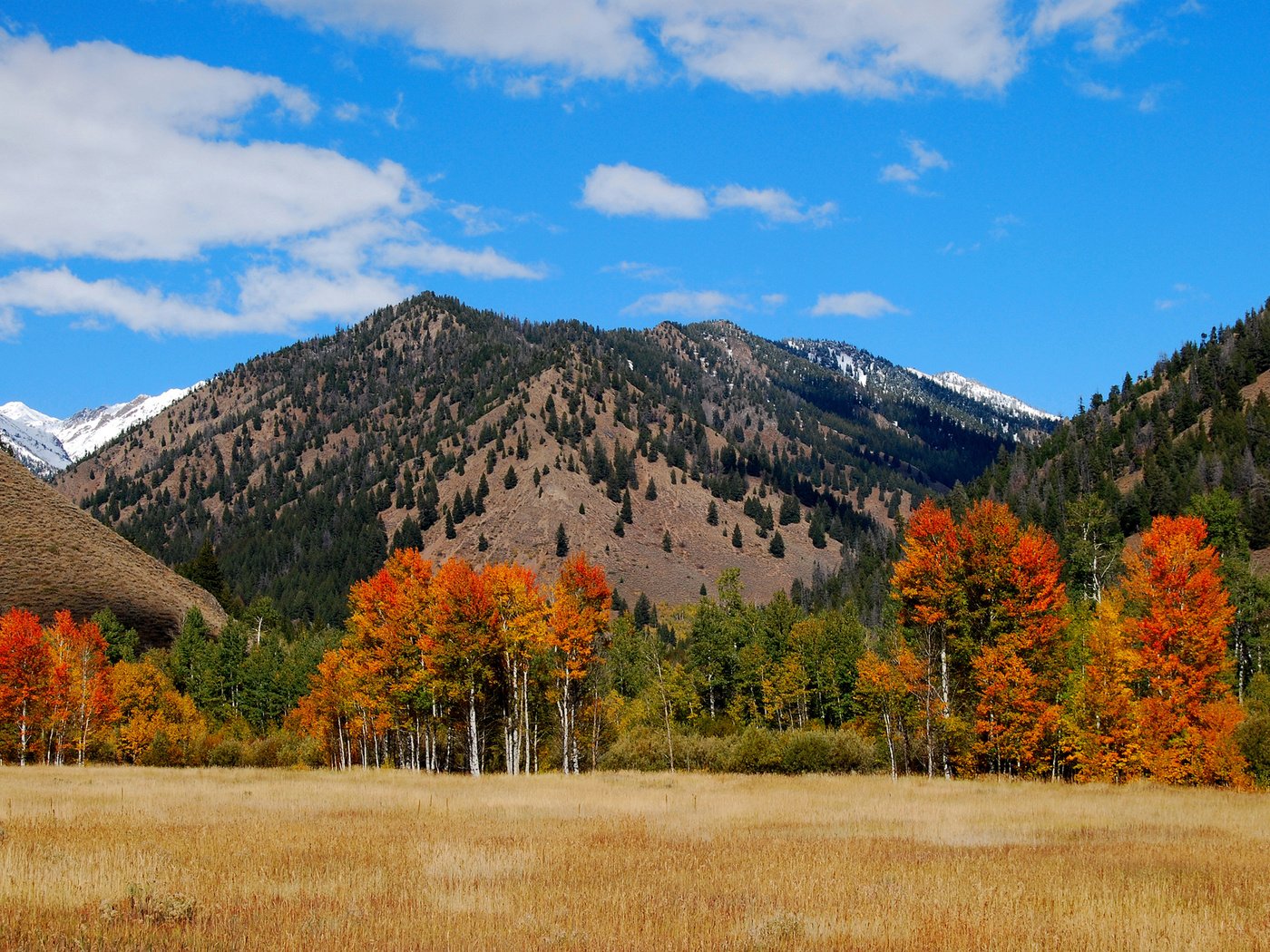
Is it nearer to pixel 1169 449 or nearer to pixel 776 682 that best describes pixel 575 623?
pixel 776 682

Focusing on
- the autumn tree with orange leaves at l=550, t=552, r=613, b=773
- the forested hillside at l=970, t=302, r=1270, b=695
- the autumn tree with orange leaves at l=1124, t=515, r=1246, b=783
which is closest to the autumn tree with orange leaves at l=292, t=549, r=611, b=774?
the autumn tree with orange leaves at l=550, t=552, r=613, b=773

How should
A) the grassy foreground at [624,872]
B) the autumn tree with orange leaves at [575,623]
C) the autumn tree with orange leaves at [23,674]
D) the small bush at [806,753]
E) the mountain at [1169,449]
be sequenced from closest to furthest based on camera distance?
the grassy foreground at [624,872] < the small bush at [806,753] < the autumn tree with orange leaves at [575,623] < the autumn tree with orange leaves at [23,674] < the mountain at [1169,449]

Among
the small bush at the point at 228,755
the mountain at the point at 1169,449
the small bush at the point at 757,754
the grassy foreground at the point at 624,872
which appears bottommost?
the small bush at the point at 228,755

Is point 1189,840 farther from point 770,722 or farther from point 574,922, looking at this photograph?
point 770,722

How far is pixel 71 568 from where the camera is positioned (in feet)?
249

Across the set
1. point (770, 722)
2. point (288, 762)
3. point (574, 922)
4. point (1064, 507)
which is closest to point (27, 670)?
point (288, 762)

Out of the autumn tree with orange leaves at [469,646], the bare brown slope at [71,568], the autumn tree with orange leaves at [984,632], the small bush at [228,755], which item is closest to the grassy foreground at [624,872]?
the autumn tree with orange leaves at [984,632]

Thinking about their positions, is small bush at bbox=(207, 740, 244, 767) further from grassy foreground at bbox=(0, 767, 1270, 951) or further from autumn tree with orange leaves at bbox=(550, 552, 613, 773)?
grassy foreground at bbox=(0, 767, 1270, 951)

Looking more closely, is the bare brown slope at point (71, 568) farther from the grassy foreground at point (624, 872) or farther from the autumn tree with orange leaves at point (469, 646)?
the grassy foreground at point (624, 872)

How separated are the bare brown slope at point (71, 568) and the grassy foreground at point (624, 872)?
53677 millimetres

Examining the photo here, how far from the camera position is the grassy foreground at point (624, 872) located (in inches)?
404

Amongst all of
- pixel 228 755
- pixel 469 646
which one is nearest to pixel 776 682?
pixel 469 646

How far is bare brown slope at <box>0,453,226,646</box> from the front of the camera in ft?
236

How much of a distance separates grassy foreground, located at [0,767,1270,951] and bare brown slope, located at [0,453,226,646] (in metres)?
53.7
